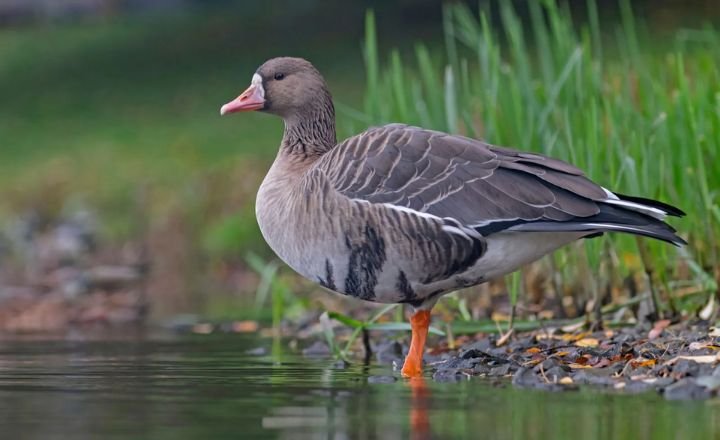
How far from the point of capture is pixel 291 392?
670 cm

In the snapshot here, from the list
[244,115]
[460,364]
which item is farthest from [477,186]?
[244,115]

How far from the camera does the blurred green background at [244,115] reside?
30.0ft

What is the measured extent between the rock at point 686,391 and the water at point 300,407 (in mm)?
98

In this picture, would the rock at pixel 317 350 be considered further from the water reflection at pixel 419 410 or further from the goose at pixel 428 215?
the water reflection at pixel 419 410

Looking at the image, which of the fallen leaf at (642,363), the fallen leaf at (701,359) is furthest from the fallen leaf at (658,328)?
the fallen leaf at (701,359)

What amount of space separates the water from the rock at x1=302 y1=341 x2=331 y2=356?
1.01m

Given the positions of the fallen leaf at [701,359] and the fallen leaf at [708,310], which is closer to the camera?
the fallen leaf at [701,359]

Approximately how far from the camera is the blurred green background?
30.0 ft

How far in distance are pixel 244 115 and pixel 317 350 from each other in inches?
571

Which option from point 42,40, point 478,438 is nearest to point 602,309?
point 478,438

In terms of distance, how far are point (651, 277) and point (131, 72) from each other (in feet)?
65.2

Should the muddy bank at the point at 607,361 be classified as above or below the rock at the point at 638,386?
above

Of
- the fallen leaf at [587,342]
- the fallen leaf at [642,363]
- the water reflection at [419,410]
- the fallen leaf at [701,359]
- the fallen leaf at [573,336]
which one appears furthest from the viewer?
the fallen leaf at [573,336]

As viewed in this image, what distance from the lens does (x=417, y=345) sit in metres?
7.92
